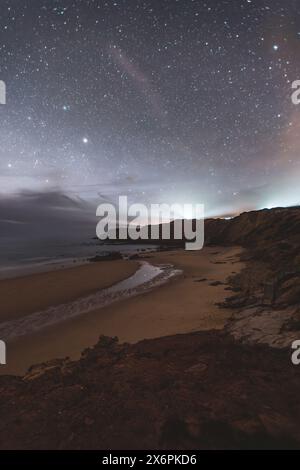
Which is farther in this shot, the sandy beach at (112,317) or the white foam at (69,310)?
the white foam at (69,310)

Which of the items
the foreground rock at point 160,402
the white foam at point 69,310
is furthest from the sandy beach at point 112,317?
the foreground rock at point 160,402

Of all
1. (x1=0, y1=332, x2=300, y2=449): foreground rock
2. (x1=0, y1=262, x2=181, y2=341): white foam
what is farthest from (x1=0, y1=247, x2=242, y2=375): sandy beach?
(x1=0, y1=332, x2=300, y2=449): foreground rock

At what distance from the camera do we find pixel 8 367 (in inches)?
208

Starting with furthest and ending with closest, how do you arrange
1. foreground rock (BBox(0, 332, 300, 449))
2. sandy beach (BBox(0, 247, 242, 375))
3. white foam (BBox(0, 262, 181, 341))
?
white foam (BBox(0, 262, 181, 341))
sandy beach (BBox(0, 247, 242, 375))
foreground rock (BBox(0, 332, 300, 449))

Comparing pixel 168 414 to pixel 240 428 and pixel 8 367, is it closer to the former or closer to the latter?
pixel 240 428

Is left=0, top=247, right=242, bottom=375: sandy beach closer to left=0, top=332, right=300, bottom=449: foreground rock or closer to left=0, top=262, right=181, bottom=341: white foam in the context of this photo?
left=0, top=262, right=181, bottom=341: white foam

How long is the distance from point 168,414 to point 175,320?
424cm

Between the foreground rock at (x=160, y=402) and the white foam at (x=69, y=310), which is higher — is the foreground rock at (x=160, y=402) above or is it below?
above

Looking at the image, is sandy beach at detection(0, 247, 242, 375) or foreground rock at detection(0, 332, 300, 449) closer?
foreground rock at detection(0, 332, 300, 449)

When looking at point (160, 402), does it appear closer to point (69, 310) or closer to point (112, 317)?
point (112, 317)

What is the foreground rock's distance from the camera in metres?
2.72

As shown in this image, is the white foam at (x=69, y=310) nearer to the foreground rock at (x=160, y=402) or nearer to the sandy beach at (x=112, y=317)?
the sandy beach at (x=112, y=317)

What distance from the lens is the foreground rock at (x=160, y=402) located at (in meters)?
2.72
